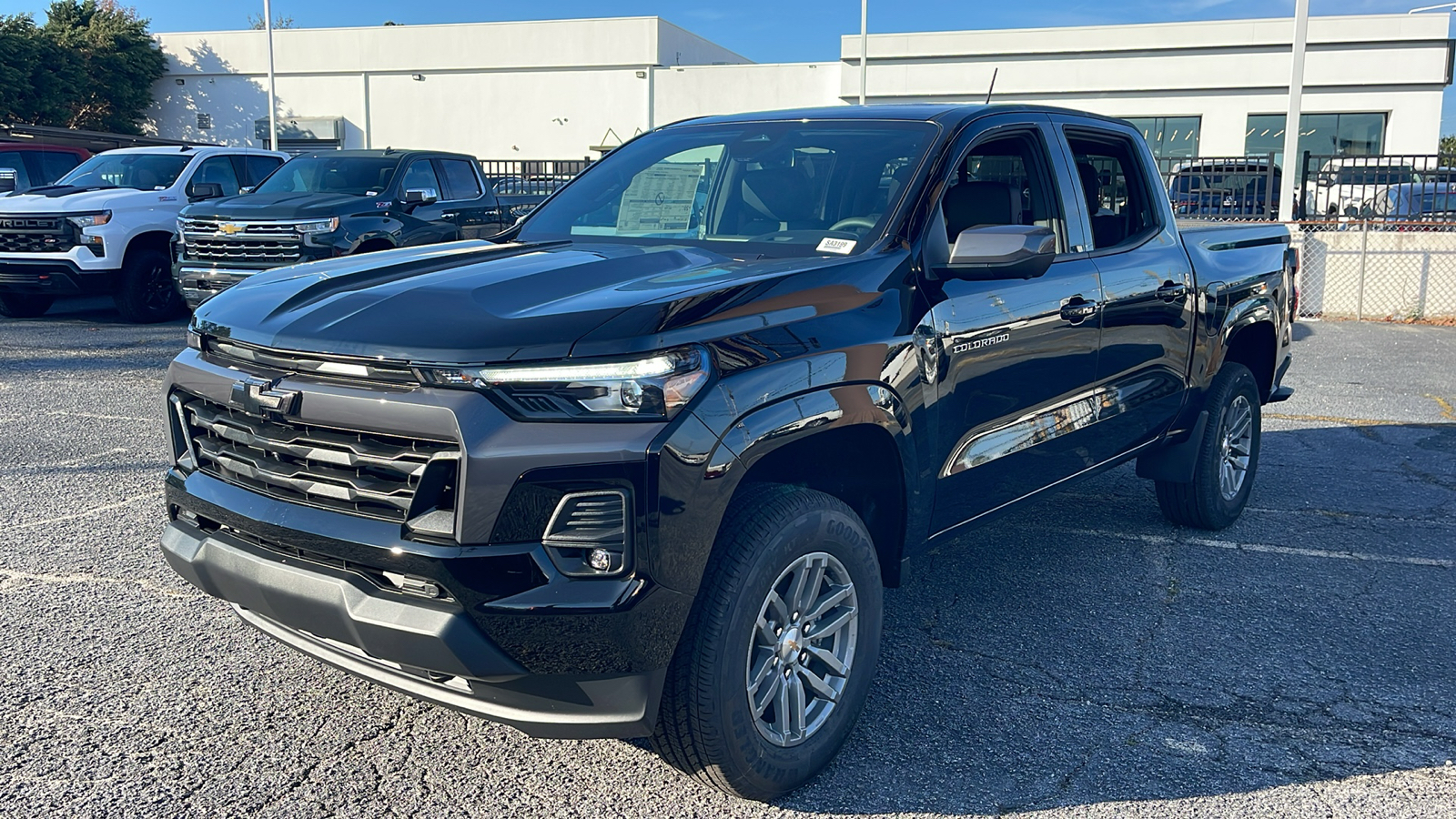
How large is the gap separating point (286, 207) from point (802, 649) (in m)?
9.10

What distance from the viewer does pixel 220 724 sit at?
11.2ft

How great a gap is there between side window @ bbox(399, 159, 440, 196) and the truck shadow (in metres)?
7.93

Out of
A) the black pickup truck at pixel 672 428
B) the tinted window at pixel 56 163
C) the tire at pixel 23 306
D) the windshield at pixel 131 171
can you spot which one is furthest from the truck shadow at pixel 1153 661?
the tinted window at pixel 56 163

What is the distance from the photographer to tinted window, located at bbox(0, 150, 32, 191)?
47.5 ft

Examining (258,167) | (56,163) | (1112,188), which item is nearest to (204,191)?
(258,167)

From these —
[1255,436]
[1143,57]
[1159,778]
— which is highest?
[1143,57]

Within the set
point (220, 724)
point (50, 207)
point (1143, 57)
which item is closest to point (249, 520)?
point (220, 724)

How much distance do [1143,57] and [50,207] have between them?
33.1 meters

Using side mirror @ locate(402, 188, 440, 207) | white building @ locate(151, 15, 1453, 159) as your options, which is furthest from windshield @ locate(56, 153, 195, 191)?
white building @ locate(151, 15, 1453, 159)

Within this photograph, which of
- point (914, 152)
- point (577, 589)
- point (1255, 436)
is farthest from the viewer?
point (1255, 436)

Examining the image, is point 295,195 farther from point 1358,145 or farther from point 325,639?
point 1358,145

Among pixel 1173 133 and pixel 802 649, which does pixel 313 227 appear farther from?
pixel 1173 133

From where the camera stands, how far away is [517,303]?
114 inches

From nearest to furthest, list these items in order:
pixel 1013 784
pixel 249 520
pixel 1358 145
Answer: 1. pixel 249 520
2. pixel 1013 784
3. pixel 1358 145
